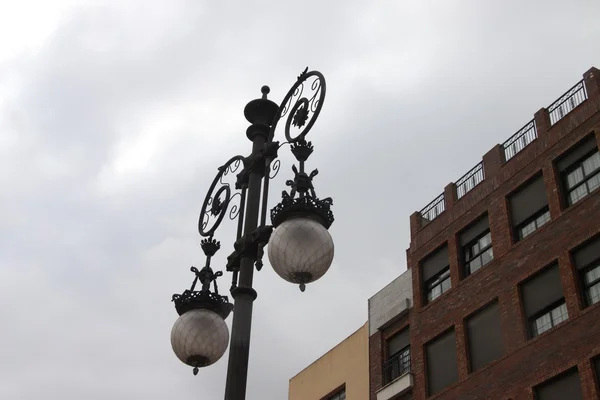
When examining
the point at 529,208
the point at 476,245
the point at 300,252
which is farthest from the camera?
the point at 476,245

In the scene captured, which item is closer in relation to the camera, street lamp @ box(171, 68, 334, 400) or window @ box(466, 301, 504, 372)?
street lamp @ box(171, 68, 334, 400)

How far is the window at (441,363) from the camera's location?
2636 centimetres

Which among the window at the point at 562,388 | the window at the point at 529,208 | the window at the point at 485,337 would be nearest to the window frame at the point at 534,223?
the window at the point at 529,208

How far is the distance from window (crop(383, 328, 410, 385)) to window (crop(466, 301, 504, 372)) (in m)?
3.61

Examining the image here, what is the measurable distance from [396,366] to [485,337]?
4.90 metres

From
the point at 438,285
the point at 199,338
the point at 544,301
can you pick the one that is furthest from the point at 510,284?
the point at 199,338

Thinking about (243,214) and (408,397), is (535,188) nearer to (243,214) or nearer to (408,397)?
(408,397)

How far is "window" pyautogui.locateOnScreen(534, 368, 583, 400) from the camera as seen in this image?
21.2 meters

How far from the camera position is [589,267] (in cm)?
2262

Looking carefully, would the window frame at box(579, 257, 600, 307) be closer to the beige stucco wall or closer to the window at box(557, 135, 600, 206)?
the window at box(557, 135, 600, 206)

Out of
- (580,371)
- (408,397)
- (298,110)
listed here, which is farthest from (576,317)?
(298,110)

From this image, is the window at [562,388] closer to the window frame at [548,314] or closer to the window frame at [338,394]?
the window frame at [548,314]

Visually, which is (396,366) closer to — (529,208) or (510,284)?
(510,284)

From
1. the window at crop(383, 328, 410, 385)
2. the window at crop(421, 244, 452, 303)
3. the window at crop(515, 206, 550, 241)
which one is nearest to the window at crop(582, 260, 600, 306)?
the window at crop(515, 206, 550, 241)
